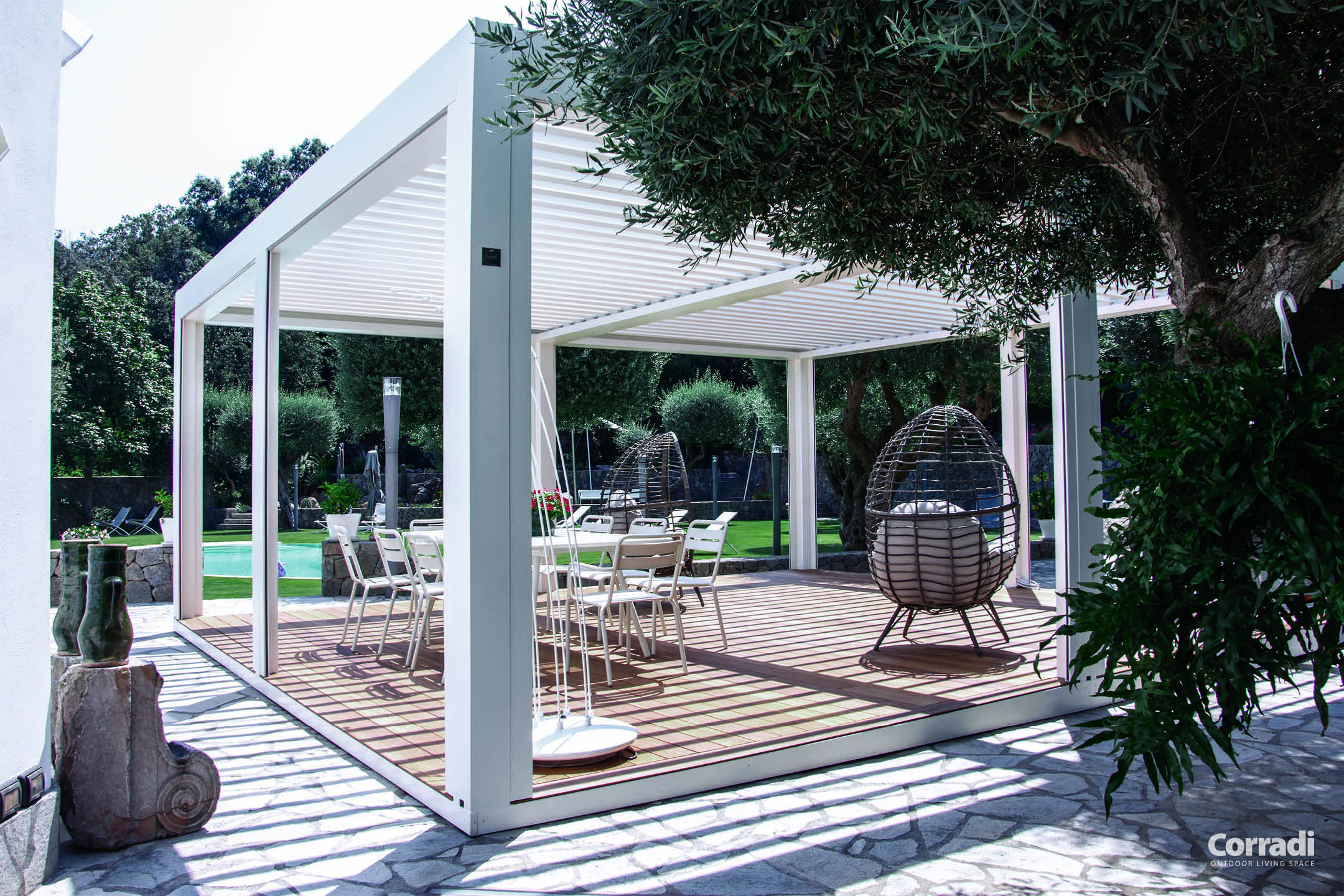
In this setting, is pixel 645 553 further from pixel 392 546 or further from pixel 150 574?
pixel 150 574

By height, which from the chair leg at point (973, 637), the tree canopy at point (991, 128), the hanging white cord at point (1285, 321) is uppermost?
the tree canopy at point (991, 128)

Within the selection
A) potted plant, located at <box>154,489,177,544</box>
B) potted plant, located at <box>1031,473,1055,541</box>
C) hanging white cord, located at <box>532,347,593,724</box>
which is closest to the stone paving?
hanging white cord, located at <box>532,347,593,724</box>

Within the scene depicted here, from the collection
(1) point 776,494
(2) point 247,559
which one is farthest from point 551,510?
(2) point 247,559

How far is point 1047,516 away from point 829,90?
37.2 ft

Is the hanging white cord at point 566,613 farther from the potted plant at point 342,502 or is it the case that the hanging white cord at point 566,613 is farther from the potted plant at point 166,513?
the potted plant at point 342,502

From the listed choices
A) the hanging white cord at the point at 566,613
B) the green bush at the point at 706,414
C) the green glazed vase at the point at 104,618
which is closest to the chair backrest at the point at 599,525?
the hanging white cord at the point at 566,613

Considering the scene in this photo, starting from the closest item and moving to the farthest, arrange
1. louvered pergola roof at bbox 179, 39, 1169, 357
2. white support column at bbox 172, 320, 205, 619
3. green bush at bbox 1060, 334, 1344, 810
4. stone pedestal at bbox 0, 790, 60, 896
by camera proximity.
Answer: green bush at bbox 1060, 334, 1344, 810 → stone pedestal at bbox 0, 790, 60, 896 → louvered pergola roof at bbox 179, 39, 1169, 357 → white support column at bbox 172, 320, 205, 619

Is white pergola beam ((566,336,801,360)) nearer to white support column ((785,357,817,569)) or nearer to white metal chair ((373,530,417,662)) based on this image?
white support column ((785,357,817,569))

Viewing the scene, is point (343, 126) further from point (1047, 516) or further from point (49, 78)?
point (49, 78)

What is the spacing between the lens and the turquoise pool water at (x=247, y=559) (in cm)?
1588

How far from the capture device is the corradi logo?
3066 mm

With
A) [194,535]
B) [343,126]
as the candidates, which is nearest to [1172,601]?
[194,535]

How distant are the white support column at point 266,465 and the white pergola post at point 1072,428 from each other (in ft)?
15.6

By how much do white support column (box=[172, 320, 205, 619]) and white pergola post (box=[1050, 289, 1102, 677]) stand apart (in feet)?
22.9
